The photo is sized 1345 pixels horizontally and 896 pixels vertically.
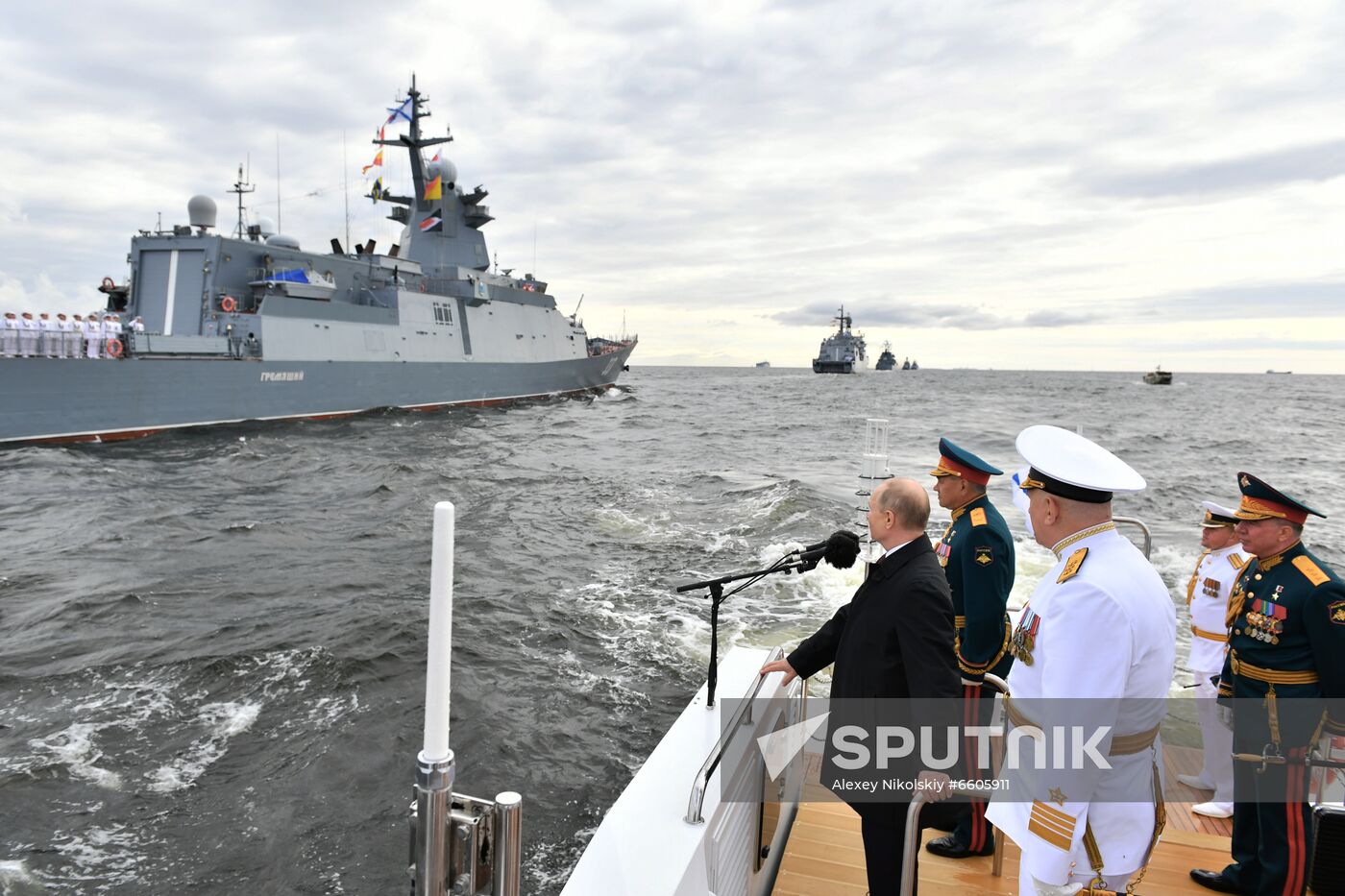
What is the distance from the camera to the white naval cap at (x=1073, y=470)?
1.73 metres

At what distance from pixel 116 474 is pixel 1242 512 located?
18189mm

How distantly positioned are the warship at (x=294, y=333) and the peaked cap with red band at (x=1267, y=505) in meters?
22.5

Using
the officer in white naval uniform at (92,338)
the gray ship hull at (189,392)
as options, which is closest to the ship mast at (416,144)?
the gray ship hull at (189,392)

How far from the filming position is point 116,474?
48.0 feet

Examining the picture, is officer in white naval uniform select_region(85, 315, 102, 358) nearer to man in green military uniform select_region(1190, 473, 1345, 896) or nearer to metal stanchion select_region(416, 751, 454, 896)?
metal stanchion select_region(416, 751, 454, 896)

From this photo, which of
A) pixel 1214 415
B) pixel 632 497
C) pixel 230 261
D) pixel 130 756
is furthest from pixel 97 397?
pixel 1214 415

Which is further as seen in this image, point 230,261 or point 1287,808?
point 230,261

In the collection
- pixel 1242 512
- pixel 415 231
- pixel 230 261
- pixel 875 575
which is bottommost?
pixel 875 575

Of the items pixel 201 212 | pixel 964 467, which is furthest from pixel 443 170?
pixel 964 467

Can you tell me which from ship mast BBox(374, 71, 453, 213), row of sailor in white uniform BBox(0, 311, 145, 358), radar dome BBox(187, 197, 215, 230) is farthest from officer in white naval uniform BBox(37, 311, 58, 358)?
ship mast BBox(374, 71, 453, 213)

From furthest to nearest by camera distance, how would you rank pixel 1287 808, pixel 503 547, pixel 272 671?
pixel 503 547
pixel 272 671
pixel 1287 808

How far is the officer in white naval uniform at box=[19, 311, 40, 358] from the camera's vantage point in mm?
16625

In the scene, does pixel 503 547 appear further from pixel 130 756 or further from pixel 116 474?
pixel 116 474

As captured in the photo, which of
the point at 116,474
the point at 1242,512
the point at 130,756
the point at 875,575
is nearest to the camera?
the point at 875,575
